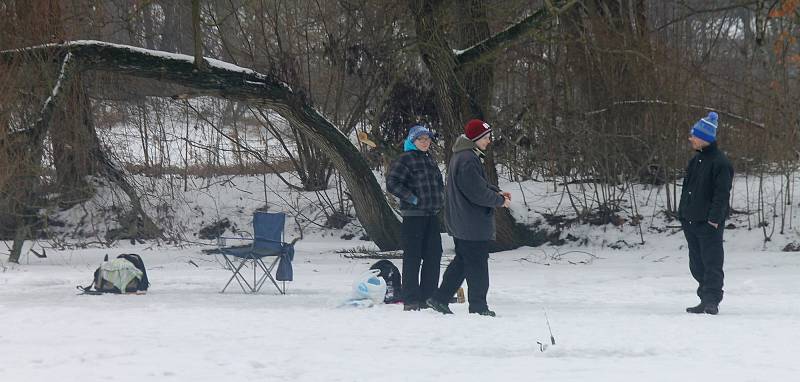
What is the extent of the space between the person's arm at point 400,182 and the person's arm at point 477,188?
19.6 inches

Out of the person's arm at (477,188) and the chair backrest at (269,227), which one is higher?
the person's arm at (477,188)

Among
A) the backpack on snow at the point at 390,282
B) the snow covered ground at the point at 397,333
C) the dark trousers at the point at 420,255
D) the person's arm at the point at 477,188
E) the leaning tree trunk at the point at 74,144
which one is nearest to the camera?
the snow covered ground at the point at 397,333

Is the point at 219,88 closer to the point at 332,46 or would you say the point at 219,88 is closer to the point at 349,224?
the point at 332,46

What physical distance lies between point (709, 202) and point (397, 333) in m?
2.71

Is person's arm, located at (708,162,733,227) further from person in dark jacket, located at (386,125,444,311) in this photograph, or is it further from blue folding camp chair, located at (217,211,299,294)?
blue folding camp chair, located at (217,211,299,294)

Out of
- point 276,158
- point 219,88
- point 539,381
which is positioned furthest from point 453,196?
point 276,158

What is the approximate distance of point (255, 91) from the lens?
1341 centimetres

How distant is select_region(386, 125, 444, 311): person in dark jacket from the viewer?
26.3 feet

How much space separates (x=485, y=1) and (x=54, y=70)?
5509mm

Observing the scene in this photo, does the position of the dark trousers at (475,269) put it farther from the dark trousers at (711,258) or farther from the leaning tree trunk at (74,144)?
the leaning tree trunk at (74,144)

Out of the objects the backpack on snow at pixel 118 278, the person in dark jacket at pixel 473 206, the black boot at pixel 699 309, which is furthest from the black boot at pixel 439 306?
the backpack on snow at pixel 118 278

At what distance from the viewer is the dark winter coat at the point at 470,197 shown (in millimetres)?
7637

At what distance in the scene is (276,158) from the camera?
60.4 ft

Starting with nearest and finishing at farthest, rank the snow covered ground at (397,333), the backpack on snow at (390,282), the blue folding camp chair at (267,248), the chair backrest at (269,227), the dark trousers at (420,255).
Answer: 1. the snow covered ground at (397,333)
2. the dark trousers at (420,255)
3. the backpack on snow at (390,282)
4. the blue folding camp chair at (267,248)
5. the chair backrest at (269,227)
